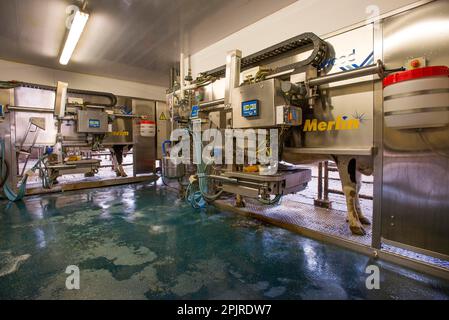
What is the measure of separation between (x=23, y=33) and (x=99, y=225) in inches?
136

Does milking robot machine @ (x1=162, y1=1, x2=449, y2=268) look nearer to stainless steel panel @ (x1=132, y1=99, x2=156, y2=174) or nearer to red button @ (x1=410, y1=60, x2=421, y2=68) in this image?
red button @ (x1=410, y1=60, x2=421, y2=68)

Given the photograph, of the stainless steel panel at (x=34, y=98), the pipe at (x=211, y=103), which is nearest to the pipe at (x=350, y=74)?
the pipe at (x=211, y=103)

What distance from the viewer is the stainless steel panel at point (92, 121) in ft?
15.2

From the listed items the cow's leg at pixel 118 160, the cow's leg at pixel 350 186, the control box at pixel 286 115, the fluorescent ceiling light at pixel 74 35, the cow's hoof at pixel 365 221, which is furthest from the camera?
the cow's leg at pixel 118 160

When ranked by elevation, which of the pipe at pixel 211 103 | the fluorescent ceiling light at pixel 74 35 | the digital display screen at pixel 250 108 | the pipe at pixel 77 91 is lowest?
the digital display screen at pixel 250 108

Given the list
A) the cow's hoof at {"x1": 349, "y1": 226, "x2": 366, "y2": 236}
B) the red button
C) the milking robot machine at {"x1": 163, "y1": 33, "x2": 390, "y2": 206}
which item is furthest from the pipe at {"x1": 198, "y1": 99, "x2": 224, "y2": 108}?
the cow's hoof at {"x1": 349, "y1": 226, "x2": 366, "y2": 236}

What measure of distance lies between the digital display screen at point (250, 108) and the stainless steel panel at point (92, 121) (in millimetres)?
3578

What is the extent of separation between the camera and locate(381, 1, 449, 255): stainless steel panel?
1674 mm

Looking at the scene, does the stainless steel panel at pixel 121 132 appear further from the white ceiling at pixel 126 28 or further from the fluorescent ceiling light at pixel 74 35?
the fluorescent ceiling light at pixel 74 35

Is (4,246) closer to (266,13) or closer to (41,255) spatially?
(41,255)

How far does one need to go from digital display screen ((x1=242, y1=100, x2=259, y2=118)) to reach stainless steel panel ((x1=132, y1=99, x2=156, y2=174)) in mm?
4129

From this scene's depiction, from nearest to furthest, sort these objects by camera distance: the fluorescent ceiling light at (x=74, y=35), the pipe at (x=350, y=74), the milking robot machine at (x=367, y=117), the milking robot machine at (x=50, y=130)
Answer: the milking robot machine at (x=367, y=117), the pipe at (x=350, y=74), the fluorescent ceiling light at (x=74, y=35), the milking robot machine at (x=50, y=130)

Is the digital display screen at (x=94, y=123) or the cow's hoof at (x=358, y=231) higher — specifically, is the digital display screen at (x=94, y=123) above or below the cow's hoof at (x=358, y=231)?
above
